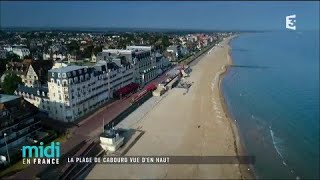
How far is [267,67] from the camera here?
282ft

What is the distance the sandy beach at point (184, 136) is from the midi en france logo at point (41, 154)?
3.41 meters

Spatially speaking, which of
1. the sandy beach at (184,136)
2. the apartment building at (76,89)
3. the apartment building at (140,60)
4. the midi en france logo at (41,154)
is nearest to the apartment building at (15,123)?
the midi en france logo at (41,154)

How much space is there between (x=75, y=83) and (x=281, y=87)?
124 feet

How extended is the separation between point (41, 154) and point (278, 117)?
28.8 meters

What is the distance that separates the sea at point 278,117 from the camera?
30.2 metres

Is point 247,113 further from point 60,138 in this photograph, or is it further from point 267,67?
point 267,67

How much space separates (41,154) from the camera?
29.0 m

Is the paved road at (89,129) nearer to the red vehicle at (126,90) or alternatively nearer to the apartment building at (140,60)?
the red vehicle at (126,90)

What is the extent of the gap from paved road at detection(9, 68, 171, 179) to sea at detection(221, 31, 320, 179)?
14850mm

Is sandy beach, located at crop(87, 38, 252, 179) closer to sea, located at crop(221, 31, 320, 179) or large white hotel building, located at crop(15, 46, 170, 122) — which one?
sea, located at crop(221, 31, 320, 179)

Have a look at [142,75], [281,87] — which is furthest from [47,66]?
[281,87]
